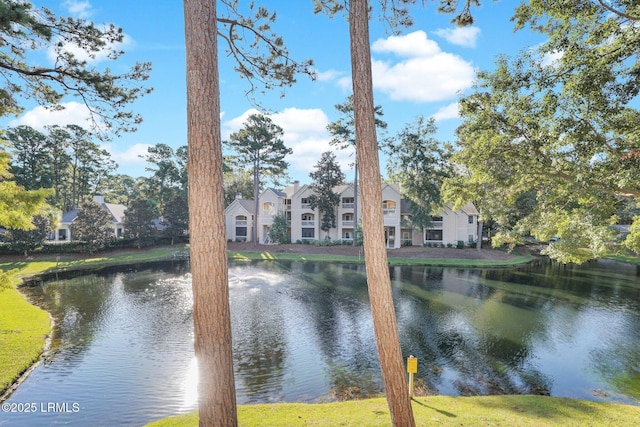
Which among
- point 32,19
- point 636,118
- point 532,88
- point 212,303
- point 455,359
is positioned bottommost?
point 455,359

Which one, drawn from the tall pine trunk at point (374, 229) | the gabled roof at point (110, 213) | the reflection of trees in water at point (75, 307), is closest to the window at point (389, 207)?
the reflection of trees in water at point (75, 307)

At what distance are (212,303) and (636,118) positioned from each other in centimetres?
930

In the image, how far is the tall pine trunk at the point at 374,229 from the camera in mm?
4172

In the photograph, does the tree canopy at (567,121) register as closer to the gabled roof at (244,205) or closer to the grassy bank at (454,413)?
the grassy bank at (454,413)

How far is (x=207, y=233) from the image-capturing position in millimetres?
3475

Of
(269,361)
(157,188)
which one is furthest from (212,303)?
(157,188)

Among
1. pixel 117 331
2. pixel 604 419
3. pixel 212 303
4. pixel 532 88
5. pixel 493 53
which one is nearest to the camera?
pixel 212 303

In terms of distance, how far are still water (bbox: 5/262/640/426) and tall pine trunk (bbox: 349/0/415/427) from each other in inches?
151

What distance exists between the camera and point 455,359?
30.7 ft

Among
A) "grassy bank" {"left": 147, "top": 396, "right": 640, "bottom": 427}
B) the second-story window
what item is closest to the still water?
"grassy bank" {"left": 147, "top": 396, "right": 640, "bottom": 427}

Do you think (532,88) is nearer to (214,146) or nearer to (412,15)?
(412,15)

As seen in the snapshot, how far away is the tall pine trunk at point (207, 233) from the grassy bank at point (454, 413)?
2828 mm

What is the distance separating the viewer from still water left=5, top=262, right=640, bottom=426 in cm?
751

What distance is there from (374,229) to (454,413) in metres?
4.31
